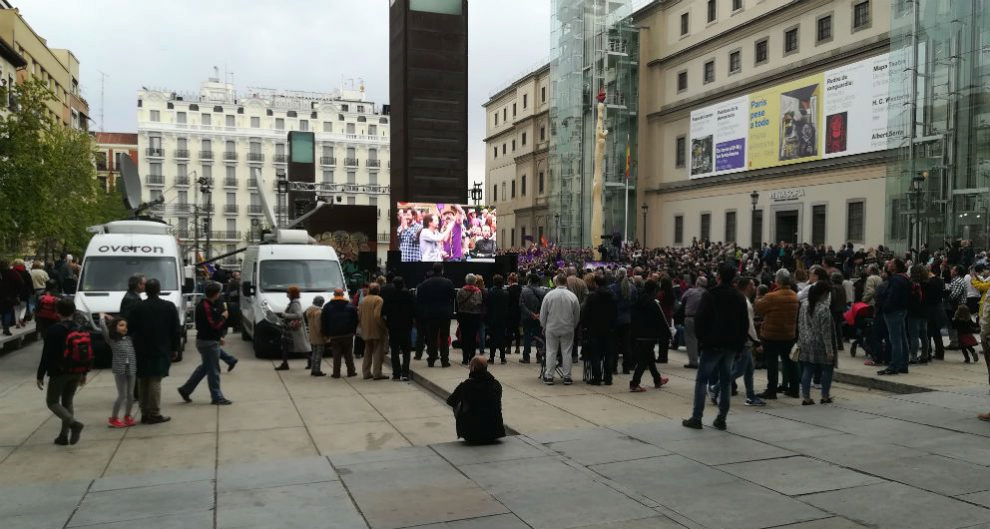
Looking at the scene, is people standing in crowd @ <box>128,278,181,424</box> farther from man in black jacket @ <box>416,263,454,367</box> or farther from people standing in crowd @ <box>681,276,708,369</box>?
people standing in crowd @ <box>681,276,708,369</box>

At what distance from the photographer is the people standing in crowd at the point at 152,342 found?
29.4ft

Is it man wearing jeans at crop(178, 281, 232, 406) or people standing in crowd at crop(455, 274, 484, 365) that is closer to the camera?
man wearing jeans at crop(178, 281, 232, 406)

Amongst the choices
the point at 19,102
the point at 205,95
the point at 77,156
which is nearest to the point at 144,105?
the point at 205,95

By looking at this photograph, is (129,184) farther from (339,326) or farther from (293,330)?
(339,326)

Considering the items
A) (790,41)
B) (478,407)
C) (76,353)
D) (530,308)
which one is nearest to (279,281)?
(530,308)

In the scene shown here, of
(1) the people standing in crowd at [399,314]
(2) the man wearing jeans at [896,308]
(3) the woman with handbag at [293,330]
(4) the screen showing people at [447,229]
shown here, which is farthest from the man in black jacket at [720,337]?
(4) the screen showing people at [447,229]

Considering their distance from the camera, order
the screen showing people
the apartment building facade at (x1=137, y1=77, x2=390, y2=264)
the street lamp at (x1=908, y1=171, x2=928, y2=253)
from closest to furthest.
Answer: the street lamp at (x1=908, y1=171, x2=928, y2=253)
the screen showing people
the apartment building facade at (x1=137, y1=77, x2=390, y2=264)

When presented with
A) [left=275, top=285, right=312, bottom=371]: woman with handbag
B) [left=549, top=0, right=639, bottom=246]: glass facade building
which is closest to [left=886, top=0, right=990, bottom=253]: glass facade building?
[left=549, top=0, right=639, bottom=246]: glass facade building

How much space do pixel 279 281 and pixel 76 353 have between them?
8.36 metres

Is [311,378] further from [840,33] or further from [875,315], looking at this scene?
[840,33]

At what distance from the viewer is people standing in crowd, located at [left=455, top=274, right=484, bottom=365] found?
43.6 feet

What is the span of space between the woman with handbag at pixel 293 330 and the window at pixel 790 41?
3379 centimetres

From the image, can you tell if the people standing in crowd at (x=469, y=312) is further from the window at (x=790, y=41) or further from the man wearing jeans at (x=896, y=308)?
the window at (x=790, y=41)

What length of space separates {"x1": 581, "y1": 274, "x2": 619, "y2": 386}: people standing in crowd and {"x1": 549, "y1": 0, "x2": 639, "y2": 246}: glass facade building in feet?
134
